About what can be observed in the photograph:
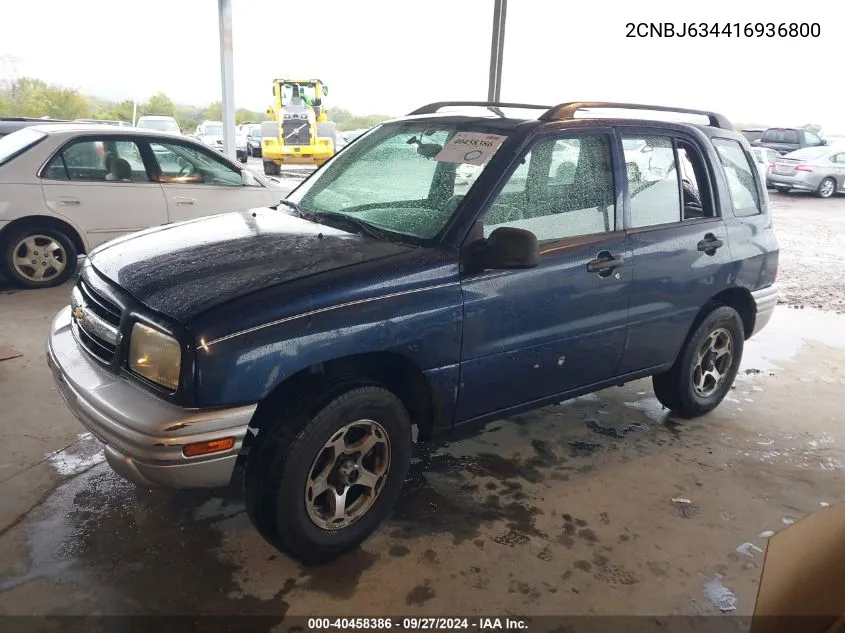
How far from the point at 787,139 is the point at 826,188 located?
150 inches

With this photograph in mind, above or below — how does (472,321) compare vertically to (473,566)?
above

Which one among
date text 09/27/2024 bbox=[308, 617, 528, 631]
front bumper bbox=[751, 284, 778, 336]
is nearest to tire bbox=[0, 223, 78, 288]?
date text 09/27/2024 bbox=[308, 617, 528, 631]

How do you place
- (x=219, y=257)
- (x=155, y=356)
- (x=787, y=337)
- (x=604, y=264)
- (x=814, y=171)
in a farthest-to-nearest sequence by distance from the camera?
(x=814, y=171)
(x=787, y=337)
(x=604, y=264)
(x=219, y=257)
(x=155, y=356)

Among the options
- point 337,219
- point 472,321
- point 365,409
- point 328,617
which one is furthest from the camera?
point 337,219

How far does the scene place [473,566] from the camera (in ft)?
8.58

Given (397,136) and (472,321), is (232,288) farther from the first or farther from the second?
(397,136)

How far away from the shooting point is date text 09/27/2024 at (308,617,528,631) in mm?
2293

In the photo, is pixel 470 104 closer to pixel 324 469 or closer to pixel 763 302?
pixel 763 302

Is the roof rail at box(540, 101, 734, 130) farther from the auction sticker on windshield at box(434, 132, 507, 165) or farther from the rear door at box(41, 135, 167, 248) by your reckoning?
the rear door at box(41, 135, 167, 248)

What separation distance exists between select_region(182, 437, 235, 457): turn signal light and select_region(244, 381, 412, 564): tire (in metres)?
0.14

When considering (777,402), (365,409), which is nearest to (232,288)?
(365,409)

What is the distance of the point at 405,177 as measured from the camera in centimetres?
319

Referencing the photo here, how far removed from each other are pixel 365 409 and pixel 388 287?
459mm

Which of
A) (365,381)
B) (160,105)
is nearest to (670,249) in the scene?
(365,381)
